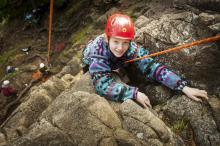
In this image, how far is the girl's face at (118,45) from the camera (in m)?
5.64

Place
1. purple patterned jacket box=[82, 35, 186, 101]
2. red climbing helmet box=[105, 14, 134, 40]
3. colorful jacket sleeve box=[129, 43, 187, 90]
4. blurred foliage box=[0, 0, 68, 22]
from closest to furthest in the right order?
red climbing helmet box=[105, 14, 134, 40] → purple patterned jacket box=[82, 35, 186, 101] → colorful jacket sleeve box=[129, 43, 187, 90] → blurred foliage box=[0, 0, 68, 22]

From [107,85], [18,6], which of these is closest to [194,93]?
[107,85]

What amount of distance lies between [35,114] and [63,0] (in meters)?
12.4

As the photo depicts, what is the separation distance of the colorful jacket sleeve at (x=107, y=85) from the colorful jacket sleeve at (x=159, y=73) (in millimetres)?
728

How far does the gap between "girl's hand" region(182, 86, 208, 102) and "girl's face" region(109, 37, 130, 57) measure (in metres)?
1.48

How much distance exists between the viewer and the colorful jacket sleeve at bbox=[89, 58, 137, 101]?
560 cm

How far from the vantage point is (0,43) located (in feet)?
63.0

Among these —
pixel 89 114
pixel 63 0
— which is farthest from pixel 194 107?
pixel 63 0

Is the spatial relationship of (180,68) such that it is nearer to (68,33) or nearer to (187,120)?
(187,120)

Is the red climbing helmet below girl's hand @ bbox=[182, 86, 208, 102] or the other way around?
the other way around

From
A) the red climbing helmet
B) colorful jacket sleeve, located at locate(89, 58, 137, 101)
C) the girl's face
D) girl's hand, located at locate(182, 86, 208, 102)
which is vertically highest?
the red climbing helmet

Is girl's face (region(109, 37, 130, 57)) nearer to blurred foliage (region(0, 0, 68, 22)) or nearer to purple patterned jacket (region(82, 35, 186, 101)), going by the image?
purple patterned jacket (region(82, 35, 186, 101))

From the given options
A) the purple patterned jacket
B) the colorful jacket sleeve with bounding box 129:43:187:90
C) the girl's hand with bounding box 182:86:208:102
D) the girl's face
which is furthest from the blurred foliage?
the girl's hand with bounding box 182:86:208:102

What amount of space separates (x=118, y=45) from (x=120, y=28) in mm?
356
